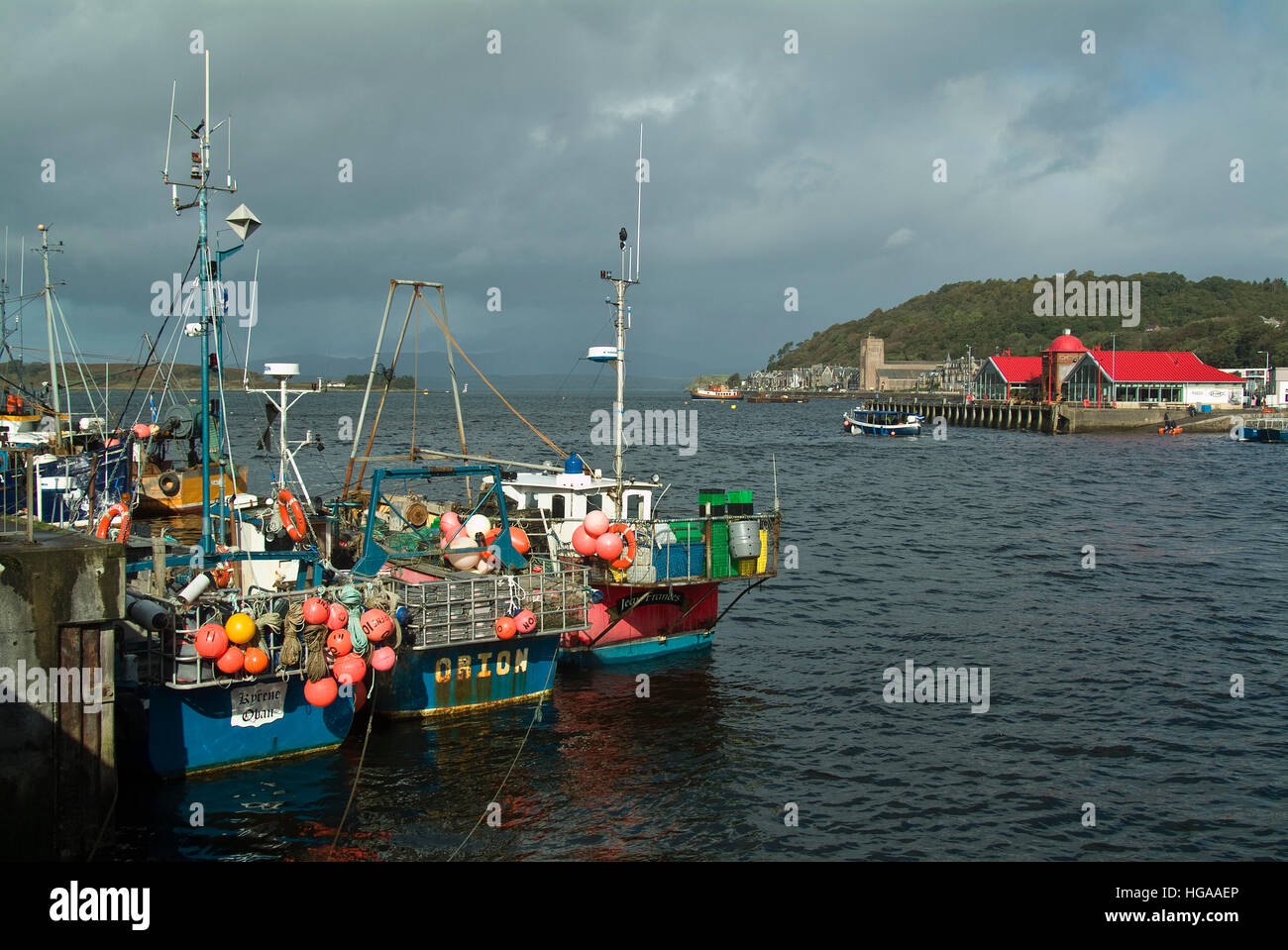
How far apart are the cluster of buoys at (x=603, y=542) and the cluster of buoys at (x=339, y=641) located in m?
5.35

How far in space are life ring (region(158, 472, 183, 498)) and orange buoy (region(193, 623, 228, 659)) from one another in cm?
2289

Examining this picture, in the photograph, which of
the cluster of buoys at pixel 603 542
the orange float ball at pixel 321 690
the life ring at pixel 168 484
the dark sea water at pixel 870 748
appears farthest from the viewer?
the life ring at pixel 168 484

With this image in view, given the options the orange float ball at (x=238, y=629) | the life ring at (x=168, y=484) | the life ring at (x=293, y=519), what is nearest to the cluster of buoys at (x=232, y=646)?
the orange float ball at (x=238, y=629)

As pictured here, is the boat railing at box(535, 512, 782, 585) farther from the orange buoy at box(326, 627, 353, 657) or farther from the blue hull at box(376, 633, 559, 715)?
the orange buoy at box(326, 627, 353, 657)

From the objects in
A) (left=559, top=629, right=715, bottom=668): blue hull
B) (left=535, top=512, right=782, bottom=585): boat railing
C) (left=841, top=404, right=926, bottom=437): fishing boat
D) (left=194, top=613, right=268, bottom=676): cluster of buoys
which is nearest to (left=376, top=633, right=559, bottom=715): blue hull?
(left=559, top=629, right=715, bottom=668): blue hull

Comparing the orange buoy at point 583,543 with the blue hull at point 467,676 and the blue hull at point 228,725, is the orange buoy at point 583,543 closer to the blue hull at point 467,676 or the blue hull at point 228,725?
the blue hull at point 467,676

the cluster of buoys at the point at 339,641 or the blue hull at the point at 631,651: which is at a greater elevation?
the cluster of buoys at the point at 339,641

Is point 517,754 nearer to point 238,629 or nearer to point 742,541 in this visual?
point 238,629

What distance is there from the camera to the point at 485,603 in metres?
17.7

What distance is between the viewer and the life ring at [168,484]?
3453 cm

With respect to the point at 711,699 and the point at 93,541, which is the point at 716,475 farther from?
the point at 93,541

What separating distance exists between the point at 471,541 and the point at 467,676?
2.75 metres

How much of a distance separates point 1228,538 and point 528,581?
35.3 metres
